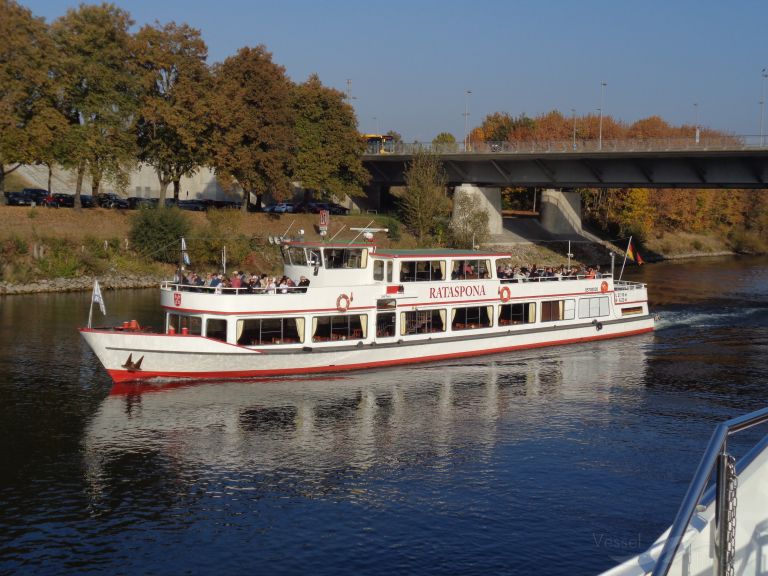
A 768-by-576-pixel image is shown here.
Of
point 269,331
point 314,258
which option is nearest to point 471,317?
point 314,258

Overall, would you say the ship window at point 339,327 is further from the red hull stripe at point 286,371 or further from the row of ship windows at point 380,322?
the red hull stripe at point 286,371

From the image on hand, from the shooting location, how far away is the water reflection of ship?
27.0 metres

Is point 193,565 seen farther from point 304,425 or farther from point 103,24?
point 103,24

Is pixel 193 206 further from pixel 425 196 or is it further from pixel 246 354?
pixel 246 354

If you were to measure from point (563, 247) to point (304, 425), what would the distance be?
Answer: 72593 millimetres

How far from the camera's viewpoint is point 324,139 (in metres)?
90.1

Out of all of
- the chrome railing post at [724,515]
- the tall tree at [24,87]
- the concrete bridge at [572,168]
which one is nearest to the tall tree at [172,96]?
the tall tree at [24,87]

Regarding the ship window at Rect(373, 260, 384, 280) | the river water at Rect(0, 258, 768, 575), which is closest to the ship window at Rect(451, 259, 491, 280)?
the ship window at Rect(373, 260, 384, 280)

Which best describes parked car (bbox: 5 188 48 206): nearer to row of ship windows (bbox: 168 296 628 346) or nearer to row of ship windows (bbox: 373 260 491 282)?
row of ship windows (bbox: 168 296 628 346)

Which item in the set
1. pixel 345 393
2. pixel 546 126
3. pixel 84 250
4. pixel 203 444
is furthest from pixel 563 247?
pixel 203 444

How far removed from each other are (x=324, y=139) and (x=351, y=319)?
53448 millimetres

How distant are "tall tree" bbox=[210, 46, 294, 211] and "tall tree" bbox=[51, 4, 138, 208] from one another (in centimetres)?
823

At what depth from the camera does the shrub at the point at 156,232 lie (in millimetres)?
72438

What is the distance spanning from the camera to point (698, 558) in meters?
7.70
